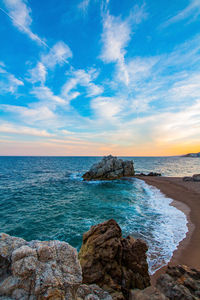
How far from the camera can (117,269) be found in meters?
6.30

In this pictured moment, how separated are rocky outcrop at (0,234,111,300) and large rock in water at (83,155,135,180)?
40.7m

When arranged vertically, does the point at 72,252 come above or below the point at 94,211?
above

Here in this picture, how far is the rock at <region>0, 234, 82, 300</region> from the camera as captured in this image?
10.9ft

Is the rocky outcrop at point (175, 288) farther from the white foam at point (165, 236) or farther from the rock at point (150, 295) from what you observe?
the white foam at point (165, 236)

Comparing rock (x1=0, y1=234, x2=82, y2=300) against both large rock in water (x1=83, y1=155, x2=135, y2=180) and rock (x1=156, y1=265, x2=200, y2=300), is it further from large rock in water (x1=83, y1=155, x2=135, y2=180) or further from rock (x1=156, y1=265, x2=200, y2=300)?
large rock in water (x1=83, y1=155, x2=135, y2=180)

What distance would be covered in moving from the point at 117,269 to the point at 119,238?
1.24 metres

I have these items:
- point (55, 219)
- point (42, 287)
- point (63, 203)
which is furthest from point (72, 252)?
point (63, 203)

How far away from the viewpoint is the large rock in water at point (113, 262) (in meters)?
5.86

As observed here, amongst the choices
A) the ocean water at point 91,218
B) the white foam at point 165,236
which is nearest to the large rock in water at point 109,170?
the ocean water at point 91,218

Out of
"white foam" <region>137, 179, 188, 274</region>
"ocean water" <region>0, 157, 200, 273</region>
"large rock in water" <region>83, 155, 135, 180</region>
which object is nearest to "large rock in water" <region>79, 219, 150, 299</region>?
"white foam" <region>137, 179, 188, 274</region>

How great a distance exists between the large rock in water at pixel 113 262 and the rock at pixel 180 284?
1128 millimetres

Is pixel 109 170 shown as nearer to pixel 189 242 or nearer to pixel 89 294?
pixel 189 242

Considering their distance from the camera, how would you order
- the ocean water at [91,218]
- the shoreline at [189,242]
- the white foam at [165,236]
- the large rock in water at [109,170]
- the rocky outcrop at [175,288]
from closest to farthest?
the rocky outcrop at [175,288]
the shoreline at [189,242]
the white foam at [165,236]
the ocean water at [91,218]
the large rock in water at [109,170]

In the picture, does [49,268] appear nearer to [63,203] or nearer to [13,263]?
[13,263]
